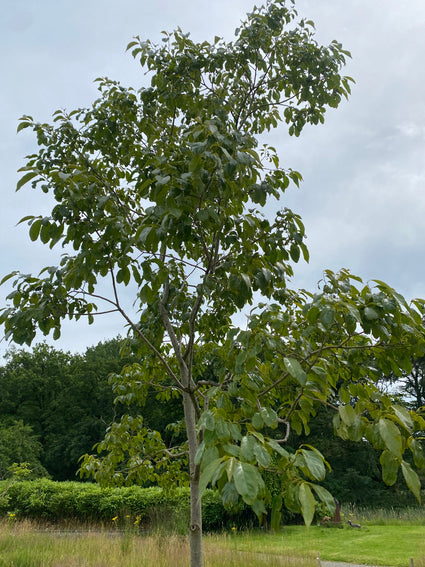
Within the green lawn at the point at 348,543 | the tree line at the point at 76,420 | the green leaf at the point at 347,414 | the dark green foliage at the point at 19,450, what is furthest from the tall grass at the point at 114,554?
the dark green foliage at the point at 19,450

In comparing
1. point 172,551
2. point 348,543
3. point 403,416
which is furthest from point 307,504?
point 348,543

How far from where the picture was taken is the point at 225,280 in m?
2.69

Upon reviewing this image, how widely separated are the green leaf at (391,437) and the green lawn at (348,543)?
6484 mm

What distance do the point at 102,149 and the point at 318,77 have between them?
1.71m

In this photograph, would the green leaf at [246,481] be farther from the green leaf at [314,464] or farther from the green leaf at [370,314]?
the green leaf at [370,314]

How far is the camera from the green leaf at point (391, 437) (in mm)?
1306

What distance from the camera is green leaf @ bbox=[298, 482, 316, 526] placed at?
1206 millimetres

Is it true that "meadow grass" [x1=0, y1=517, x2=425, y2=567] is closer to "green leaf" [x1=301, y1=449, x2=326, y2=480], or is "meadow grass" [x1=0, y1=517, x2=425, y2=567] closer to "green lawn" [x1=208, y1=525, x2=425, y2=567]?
"green lawn" [x1=208, y1=525, x2=425, y2=567]

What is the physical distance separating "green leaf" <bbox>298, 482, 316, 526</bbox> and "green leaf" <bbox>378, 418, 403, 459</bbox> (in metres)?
0.26

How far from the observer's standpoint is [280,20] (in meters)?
3.45

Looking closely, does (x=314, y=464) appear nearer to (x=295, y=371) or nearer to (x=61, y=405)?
(x=295, y=371)

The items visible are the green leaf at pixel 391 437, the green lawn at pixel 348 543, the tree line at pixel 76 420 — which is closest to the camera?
the green leaf at pixel 391 437

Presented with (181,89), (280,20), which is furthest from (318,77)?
(181,89)

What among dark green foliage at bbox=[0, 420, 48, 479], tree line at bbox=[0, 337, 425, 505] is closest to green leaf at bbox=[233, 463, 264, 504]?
tree line at bbox=[0, 337, 425, 505]
